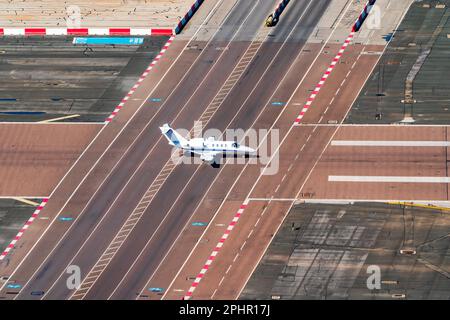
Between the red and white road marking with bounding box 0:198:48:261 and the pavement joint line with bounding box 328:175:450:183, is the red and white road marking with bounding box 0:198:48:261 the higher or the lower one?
the lower one

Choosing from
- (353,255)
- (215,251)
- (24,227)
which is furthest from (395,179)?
(24,227)

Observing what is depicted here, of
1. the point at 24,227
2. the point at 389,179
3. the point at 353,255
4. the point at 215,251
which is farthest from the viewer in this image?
the point at 389,179

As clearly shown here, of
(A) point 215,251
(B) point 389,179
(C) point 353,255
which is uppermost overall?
(B) point 389,179

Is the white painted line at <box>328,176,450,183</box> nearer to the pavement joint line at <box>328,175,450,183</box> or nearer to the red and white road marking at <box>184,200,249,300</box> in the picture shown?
the pavement joint line at <box>328,175,450,183</box>

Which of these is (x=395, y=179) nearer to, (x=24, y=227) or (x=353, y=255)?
(x=353, y=255)

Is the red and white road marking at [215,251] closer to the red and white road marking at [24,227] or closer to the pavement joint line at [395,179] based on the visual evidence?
the pavement joint line at [395,179]

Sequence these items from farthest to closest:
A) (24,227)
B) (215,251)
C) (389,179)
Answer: (389,179) < (24,227) < (215,251)

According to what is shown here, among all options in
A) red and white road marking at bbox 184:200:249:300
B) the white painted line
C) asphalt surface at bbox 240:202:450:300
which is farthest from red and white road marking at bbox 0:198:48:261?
the white painted line

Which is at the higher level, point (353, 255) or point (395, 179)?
point (395, 179)

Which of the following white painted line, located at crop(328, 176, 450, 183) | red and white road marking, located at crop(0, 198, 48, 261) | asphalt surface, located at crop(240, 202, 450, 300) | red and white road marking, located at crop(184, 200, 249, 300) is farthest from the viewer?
white painted line, located at crop(328, 176, 450, 183)

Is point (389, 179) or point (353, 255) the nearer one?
point (353, 255)

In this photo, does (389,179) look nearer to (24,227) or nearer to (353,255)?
(353,255)

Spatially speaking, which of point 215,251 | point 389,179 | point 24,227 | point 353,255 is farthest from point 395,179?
point 24,227
